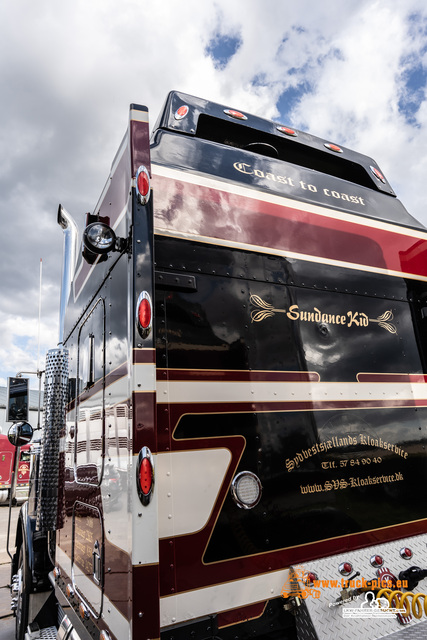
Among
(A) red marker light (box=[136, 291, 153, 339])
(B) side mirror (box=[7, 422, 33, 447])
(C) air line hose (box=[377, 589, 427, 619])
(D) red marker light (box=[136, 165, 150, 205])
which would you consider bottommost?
(C) air line hose (box=[377, 589, 427, 619])

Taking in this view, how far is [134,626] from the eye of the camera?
1.62m

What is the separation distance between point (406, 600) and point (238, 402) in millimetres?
1486

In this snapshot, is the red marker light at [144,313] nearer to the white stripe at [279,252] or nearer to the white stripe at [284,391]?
the white stripe at [284,391]

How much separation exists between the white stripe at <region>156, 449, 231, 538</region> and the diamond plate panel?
62cm

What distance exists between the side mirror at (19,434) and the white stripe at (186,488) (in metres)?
2.80

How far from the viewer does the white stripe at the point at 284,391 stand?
6.94 ft

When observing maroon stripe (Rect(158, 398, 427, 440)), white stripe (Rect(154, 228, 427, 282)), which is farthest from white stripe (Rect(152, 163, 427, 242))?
maroon stripe (Rect(158, 398, 427, 440))

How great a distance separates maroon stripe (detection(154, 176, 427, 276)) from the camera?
2.42m

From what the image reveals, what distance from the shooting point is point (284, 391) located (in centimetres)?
243

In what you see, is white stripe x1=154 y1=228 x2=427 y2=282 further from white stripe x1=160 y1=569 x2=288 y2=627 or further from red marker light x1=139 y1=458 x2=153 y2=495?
white stripe x1=160 y1=569 x2=288 y2=627

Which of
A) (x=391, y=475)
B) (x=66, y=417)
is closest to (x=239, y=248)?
(x=391, y=475)

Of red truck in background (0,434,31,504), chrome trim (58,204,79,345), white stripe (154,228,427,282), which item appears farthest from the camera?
red truck in background (0,434,31,504)

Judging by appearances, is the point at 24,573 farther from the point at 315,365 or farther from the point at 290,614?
the point at 315,365

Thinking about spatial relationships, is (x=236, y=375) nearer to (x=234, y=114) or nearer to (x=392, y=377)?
(x=392, y=377)
